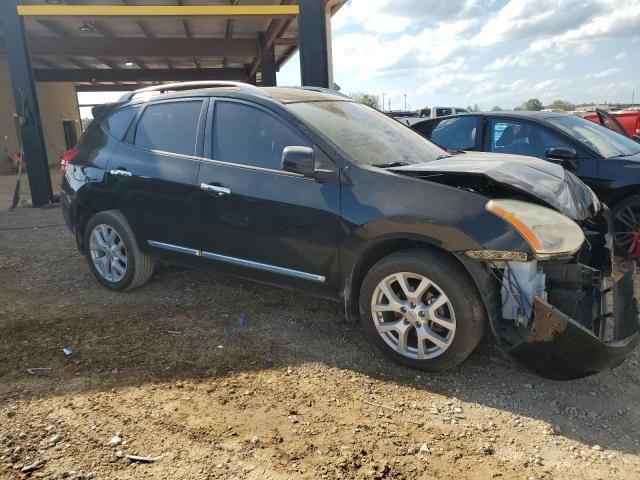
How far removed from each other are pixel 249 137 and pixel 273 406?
1.97 metres

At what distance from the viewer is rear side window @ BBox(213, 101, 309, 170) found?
3.74m

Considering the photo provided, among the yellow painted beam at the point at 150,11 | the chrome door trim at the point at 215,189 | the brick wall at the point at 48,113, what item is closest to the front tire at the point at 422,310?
the chrome door trim at the point at 215,189

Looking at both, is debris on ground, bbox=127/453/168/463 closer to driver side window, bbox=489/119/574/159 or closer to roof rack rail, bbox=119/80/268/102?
roof rack rail, bbox=119/80/268/102

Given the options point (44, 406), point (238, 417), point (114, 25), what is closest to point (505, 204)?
point (238, 417)

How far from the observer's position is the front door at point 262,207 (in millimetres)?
3514

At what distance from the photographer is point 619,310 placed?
3.14 metres

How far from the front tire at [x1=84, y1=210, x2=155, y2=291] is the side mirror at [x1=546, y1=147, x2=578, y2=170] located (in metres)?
4.21

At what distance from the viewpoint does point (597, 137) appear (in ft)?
19.3

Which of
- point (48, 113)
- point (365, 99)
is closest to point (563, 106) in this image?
point (365, 99)

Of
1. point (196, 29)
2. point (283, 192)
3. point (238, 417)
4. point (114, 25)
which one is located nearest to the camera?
point (238, 417)

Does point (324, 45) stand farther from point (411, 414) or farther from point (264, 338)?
point (411, 414)

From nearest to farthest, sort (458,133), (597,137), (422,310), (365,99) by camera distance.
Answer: (422,310) < (597,137) < (458,133) < (365,99)

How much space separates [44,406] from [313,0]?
25.5ft

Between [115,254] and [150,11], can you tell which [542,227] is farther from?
[150,11]
